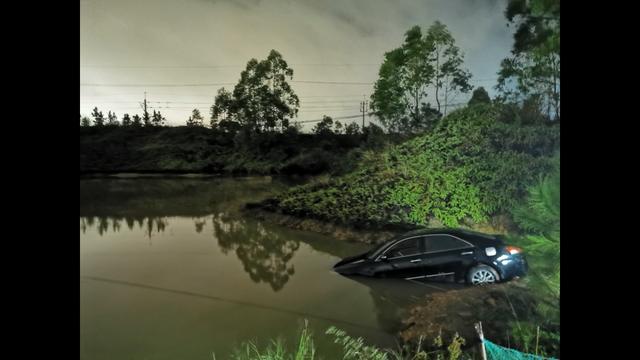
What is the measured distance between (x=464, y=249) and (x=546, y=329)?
63cm

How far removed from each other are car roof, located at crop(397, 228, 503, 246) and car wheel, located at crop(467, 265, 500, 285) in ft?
0.52

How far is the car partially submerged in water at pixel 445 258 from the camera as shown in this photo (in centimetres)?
254

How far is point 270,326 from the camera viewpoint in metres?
2.41

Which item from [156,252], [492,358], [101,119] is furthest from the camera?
[101,119]

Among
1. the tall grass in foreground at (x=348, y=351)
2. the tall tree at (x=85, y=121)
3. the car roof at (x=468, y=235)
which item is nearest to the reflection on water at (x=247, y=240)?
the tall grass in foreground at (x=348, y=351)

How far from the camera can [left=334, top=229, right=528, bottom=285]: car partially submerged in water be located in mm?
2545

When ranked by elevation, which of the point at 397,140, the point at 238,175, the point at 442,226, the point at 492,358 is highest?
the point at 397,140

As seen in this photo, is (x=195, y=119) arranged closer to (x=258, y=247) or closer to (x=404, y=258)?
(x=258, y=247)

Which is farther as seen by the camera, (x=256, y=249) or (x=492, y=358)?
(x=256, y=249)

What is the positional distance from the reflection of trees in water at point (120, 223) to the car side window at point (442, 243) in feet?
5.75

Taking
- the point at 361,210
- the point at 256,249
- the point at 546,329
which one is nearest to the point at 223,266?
the point at 256,249

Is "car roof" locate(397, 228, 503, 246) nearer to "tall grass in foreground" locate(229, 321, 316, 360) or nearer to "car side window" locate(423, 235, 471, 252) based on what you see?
"car side window" locate(423, 235, 471, 252)

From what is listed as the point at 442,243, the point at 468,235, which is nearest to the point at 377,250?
the point at 442,243

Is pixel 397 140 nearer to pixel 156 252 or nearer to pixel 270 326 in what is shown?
pixel 270 326
